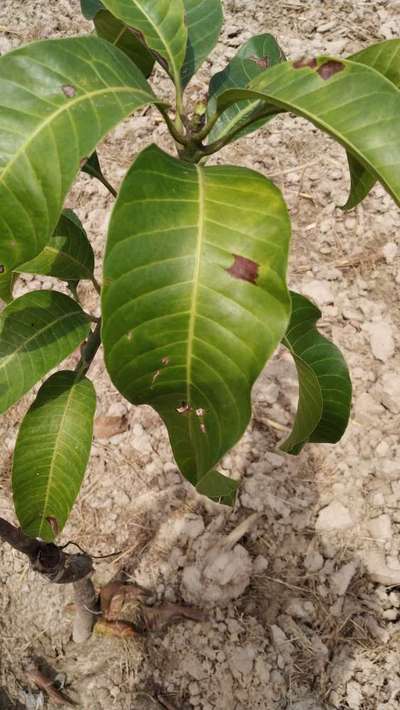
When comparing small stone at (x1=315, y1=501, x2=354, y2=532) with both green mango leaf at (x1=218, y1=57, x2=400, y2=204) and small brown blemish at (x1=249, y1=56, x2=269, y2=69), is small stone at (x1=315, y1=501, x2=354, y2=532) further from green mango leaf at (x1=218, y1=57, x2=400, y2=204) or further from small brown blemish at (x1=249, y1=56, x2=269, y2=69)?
green mango leaf at (x1=218, y1=57, x2=400, y2=204)

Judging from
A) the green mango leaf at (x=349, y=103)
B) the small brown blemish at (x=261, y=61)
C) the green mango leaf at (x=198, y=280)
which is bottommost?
the green mango leaf at (x=198, y=280)

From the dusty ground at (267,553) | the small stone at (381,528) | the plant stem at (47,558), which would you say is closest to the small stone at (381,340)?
the dusty ground at (267,553)

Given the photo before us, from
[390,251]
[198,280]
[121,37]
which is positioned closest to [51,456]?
[198,280]

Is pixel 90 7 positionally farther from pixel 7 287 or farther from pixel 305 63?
pixel 305 63

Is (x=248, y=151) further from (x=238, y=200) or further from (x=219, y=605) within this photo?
(x=238, y=200)

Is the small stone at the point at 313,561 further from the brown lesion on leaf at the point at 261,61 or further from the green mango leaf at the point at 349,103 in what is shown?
the green mango leaf at the point at 349,103

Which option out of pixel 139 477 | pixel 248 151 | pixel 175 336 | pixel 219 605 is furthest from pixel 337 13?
pixel 175 336

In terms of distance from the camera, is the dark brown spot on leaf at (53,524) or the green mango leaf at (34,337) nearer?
the green mango leaf at (34,337)
